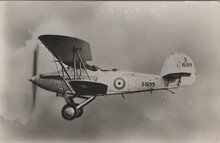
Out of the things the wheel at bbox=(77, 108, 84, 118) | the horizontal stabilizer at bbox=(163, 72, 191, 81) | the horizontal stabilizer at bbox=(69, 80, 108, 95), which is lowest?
the wheel at bbox=(77, 108, 84, 118)

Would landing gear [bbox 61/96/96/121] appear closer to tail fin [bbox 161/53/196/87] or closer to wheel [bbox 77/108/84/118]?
wheel [bbox 77/108/84/118]

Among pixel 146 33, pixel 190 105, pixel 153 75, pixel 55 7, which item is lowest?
pixel 190 105

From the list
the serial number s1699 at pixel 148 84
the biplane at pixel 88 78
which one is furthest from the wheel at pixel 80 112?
the serial number s1699 at pixel 148 84

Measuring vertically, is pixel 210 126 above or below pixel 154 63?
below

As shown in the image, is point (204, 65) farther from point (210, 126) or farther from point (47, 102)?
point (47, 102)

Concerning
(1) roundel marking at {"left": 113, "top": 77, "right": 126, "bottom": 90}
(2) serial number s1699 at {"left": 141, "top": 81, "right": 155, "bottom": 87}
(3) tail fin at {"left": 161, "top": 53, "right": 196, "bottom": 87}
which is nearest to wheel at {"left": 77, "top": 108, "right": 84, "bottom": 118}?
(1) roundel marking at {"left": 113, "top": 77, "right": 126, "bottom": 90}

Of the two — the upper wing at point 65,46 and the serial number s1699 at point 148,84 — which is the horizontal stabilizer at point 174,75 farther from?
the upper wing at point 65,46

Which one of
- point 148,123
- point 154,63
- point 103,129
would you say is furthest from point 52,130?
point 154,63
